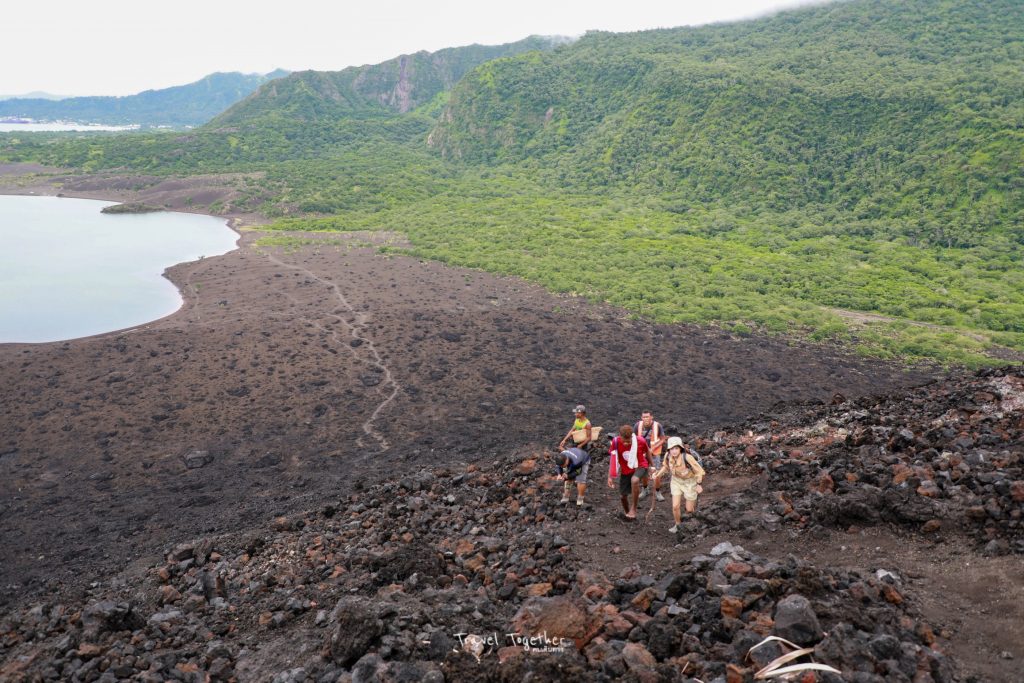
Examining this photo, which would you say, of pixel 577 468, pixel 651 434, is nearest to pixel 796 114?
pixel 651 434

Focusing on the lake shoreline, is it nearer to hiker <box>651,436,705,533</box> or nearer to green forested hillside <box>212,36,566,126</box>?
hiker <box>651,436,705,533</box>

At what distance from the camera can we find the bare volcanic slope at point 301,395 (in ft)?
42.6

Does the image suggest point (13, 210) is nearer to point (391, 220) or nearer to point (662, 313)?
point (391, 220)

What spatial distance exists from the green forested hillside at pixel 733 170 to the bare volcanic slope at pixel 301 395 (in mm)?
3984

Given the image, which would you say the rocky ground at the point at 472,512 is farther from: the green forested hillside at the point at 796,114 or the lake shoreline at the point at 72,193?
the green forested hillside at the point at 796,114

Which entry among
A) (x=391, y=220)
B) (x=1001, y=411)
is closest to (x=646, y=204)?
(x=391, y=220)

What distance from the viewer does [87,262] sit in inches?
1387

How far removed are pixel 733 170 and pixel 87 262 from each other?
41.3 metres

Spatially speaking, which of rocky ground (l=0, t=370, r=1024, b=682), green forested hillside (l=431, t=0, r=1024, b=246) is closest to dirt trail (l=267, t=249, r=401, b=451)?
rocky ground (l=0, t=370, r=1024, b=682)

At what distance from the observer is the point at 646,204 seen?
160 ft

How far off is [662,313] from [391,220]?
25221mm

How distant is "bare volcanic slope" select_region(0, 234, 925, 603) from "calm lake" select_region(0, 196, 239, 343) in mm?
2390

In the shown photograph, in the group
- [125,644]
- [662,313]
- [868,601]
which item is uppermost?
[868,601]

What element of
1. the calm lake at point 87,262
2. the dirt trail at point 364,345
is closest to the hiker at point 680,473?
the dirt trail at point 364,345
